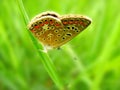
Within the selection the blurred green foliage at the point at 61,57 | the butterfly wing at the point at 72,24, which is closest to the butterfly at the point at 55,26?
the butterfly wing at the point at 72,24

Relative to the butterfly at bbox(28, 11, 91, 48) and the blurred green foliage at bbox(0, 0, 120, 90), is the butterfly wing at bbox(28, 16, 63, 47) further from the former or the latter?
the blurred green foliage at bbox(0, 0, 120, 90)

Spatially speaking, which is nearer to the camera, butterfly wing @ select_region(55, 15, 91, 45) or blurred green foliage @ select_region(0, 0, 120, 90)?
butterfly wing @ select_region(55, 15, 91, 45)

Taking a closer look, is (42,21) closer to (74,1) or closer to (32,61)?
(32,61)

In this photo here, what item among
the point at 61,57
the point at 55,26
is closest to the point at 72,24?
the point at 55,26

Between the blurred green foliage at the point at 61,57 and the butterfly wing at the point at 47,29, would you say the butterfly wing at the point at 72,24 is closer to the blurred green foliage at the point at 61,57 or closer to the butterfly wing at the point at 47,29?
the butterfly wing at the point at 47,29

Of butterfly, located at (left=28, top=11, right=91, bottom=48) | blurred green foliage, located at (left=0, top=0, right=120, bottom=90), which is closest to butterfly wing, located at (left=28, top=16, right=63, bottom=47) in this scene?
butterfly, located at (left=28, top=11, right=91, bottom=48)

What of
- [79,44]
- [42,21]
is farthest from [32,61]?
[42,21]
